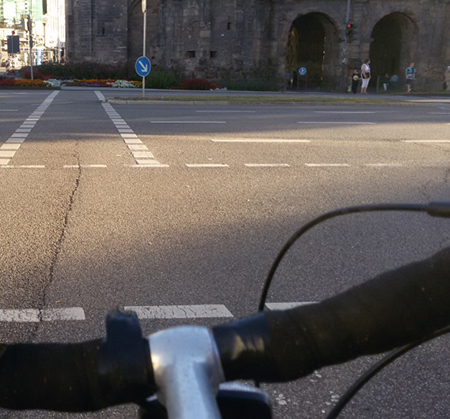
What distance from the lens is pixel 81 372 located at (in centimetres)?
88

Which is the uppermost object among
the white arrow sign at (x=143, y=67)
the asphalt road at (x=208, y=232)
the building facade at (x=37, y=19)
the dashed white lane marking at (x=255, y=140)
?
the building facade at (x=37, y=19)

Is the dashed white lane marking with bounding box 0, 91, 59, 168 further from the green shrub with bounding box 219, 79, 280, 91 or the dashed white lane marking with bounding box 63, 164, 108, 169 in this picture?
the green shrub with bounding box 219, 79, 280, 91

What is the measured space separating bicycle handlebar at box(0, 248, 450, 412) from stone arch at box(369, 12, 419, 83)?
43.4 meters

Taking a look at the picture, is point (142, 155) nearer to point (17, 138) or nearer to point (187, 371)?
point (17, 138)

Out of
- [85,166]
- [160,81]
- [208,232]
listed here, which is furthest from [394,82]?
[208,232]

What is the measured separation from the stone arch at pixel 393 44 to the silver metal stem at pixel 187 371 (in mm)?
43543

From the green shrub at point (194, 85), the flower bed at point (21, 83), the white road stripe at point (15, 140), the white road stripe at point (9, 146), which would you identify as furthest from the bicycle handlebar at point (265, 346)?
the green shrub at point (194, 85)

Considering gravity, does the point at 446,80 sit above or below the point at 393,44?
below

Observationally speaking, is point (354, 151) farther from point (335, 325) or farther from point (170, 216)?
point (335, 325)

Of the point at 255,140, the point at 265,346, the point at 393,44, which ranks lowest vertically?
the point at 255,140

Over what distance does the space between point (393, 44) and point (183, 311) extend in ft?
150

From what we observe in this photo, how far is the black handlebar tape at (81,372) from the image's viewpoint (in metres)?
0.84

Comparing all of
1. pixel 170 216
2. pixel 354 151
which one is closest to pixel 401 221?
pixel 170 216

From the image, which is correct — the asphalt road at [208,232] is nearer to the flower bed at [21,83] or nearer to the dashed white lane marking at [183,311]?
the dashed white lane marking at [183,311]
